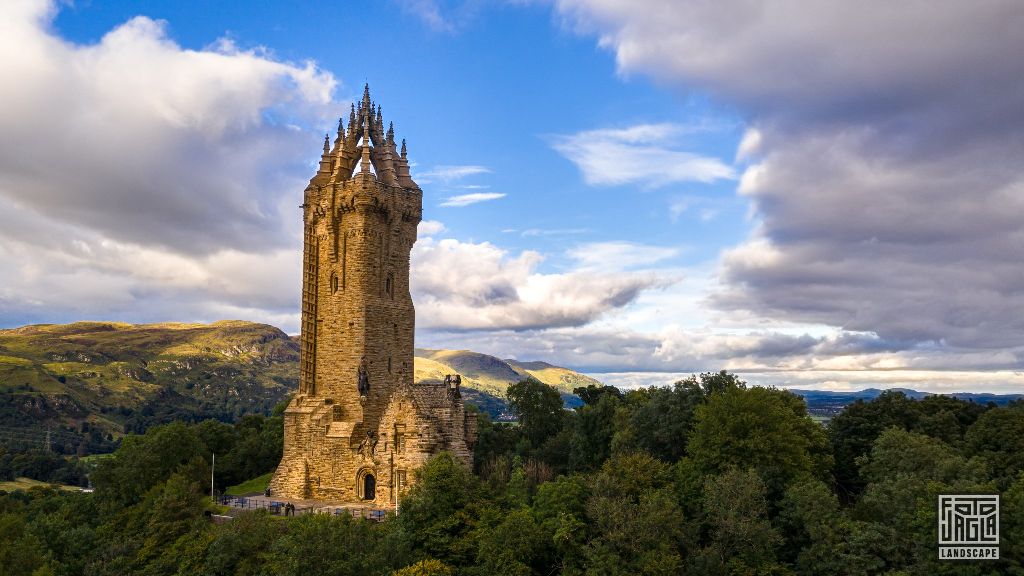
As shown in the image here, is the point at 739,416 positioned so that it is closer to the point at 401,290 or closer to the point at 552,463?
the point at 552,463

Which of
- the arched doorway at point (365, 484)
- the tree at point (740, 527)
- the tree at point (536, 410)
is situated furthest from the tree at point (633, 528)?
the tree at point (536, 410)

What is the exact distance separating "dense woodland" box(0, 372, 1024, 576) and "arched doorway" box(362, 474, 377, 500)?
8925 millimetres

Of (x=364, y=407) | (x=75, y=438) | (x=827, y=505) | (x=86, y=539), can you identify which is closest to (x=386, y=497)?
(x=364, y=407)

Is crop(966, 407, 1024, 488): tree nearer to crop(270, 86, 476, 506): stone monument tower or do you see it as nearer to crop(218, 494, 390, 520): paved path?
crop(270, 86, 476, 506): stone monument tower

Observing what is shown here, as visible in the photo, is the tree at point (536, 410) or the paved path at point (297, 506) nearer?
the paved path at point (297, 506)

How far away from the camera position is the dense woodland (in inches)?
1419

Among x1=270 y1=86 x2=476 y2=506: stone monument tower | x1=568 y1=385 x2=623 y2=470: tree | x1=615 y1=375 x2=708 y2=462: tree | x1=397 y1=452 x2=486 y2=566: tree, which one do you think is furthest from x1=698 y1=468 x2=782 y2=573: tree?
x1=270 y1=86 x2=476 y2=506: stone monument tower

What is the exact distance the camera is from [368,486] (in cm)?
5506

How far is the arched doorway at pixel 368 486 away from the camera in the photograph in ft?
180

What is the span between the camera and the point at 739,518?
37375mm

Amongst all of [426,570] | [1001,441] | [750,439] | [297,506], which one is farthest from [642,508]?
[1001,441]

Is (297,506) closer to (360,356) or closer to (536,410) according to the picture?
(360,356)

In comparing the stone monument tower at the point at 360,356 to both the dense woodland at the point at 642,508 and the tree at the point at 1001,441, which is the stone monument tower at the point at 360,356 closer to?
the dense woodland at the point at 642,508

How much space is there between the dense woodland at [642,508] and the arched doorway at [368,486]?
8925mm
